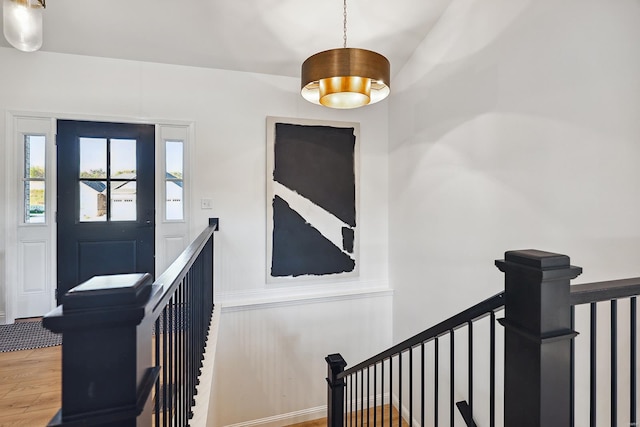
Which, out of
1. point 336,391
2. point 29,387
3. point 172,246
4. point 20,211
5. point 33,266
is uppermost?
point 20,211

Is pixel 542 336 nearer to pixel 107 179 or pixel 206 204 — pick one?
pixel 206 204

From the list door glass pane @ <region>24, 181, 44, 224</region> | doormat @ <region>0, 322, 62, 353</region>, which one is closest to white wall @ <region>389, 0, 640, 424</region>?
doormat @ <region>0, 322, 62, 353</region>

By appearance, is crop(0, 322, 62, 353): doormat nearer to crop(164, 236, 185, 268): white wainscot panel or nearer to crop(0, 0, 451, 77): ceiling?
crop(164, 236, 185, 268): white wainscot panel

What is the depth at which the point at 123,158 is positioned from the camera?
2893 millimetres

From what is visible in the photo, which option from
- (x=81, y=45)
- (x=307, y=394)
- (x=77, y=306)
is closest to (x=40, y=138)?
(x=81, y=45)

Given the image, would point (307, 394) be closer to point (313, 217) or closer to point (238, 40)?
point (313, 217)

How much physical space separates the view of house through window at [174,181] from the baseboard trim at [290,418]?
2165mm

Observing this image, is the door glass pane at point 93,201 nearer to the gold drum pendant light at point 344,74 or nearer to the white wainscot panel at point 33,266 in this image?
the white wainscot panel at point 33,266

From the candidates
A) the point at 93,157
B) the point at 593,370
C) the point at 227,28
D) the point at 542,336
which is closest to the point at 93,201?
the point at 93,157

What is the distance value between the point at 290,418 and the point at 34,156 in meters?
3.49

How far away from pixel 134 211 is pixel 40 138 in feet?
3.23

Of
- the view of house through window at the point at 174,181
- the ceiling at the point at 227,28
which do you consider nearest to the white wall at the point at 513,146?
the ceiling at the point at 227,28

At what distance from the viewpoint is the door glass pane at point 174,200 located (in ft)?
9.75

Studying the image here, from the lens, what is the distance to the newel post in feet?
1.69
